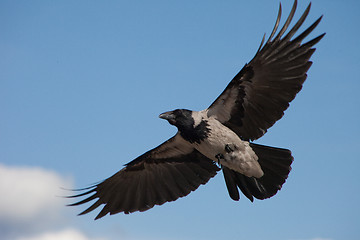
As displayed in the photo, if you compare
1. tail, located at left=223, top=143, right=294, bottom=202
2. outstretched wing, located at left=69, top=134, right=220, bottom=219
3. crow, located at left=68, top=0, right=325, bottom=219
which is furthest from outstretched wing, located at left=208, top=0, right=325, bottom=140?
outstretched wing, located at left=69, top=134, right=220, bottom=219

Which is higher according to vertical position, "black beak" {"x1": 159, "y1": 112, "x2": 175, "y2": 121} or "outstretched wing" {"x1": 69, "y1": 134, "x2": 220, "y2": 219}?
"black beak" {"x1": 159, "y1": 112, "x2": 175, "y2": 121}

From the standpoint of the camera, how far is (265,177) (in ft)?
27.1

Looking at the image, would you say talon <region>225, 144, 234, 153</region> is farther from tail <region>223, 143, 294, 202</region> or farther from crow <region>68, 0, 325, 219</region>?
tail <region>223, 143, 294, 202</region>

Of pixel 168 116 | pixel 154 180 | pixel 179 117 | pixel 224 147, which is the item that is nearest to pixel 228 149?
pixel 224 147

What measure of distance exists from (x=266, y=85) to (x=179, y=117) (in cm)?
128

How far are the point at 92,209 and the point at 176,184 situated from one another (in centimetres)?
136

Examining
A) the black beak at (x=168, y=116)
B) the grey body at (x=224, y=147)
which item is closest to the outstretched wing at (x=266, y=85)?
the grey body at (x=224, y=147)

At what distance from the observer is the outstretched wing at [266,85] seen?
7379mm

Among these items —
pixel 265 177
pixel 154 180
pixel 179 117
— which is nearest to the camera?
pixel 179 117

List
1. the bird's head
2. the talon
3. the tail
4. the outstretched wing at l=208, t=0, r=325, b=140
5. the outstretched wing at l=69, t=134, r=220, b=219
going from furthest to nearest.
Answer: the outstretched wing at l=69, t=134, r=220, b=219 → the tail → the bird's head → the talon → the outstretched wing at l=208, t=0, r=325, b=140

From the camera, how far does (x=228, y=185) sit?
8.54m

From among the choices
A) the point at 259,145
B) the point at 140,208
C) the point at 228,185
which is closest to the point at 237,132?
the point at 259,145

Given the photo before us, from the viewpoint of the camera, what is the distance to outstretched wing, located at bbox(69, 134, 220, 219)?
884cm

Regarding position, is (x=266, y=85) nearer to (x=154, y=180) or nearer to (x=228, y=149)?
(x=228, y=149)
